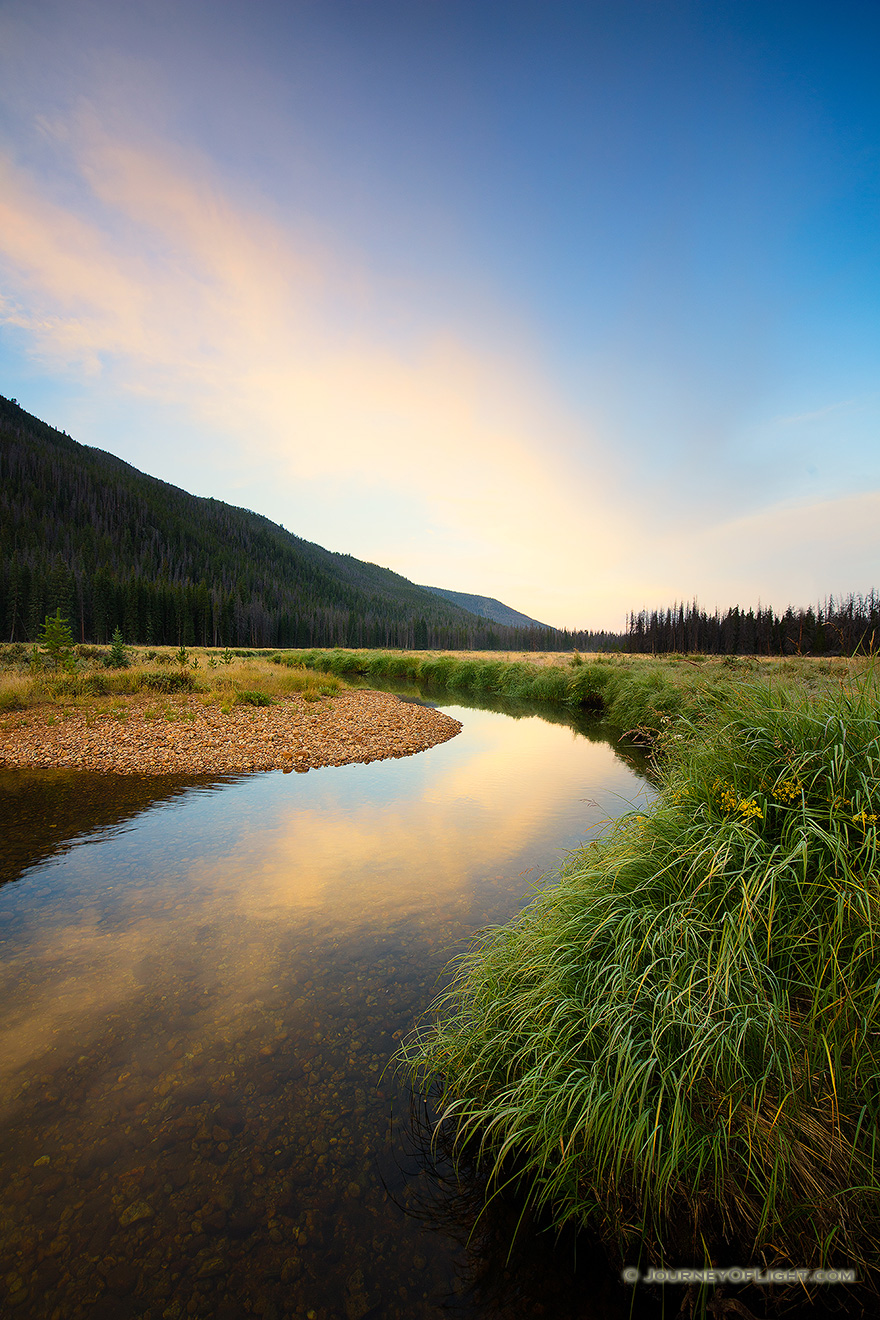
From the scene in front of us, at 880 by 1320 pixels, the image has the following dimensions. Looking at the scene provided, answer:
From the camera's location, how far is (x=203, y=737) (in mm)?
15492

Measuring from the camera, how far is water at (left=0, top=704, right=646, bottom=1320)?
2674 mm

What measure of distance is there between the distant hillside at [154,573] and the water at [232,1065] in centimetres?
8233

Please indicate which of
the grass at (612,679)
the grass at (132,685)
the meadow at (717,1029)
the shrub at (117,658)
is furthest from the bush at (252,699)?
the meadow at (717,1029)

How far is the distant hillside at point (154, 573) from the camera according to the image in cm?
8238

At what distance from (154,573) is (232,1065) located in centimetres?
13689

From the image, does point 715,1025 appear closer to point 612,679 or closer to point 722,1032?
point 722,1032

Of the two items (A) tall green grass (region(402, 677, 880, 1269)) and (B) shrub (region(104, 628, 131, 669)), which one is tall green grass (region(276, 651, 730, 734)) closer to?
(A) tall green grass (region(402, 677, 880, 1269))

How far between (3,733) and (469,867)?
49.3ft

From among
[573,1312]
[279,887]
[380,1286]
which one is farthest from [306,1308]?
[279,887]

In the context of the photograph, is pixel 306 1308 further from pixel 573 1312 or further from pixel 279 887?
pixel 279 887

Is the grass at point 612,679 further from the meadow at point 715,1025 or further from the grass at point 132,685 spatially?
the grass at point 132,685

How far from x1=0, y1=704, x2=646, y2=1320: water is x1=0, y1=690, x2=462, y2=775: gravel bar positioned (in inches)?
160

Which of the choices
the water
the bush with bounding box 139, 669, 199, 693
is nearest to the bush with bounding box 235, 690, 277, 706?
the bush with bounding box 139, 669, 199, 693

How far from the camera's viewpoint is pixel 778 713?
369cm
